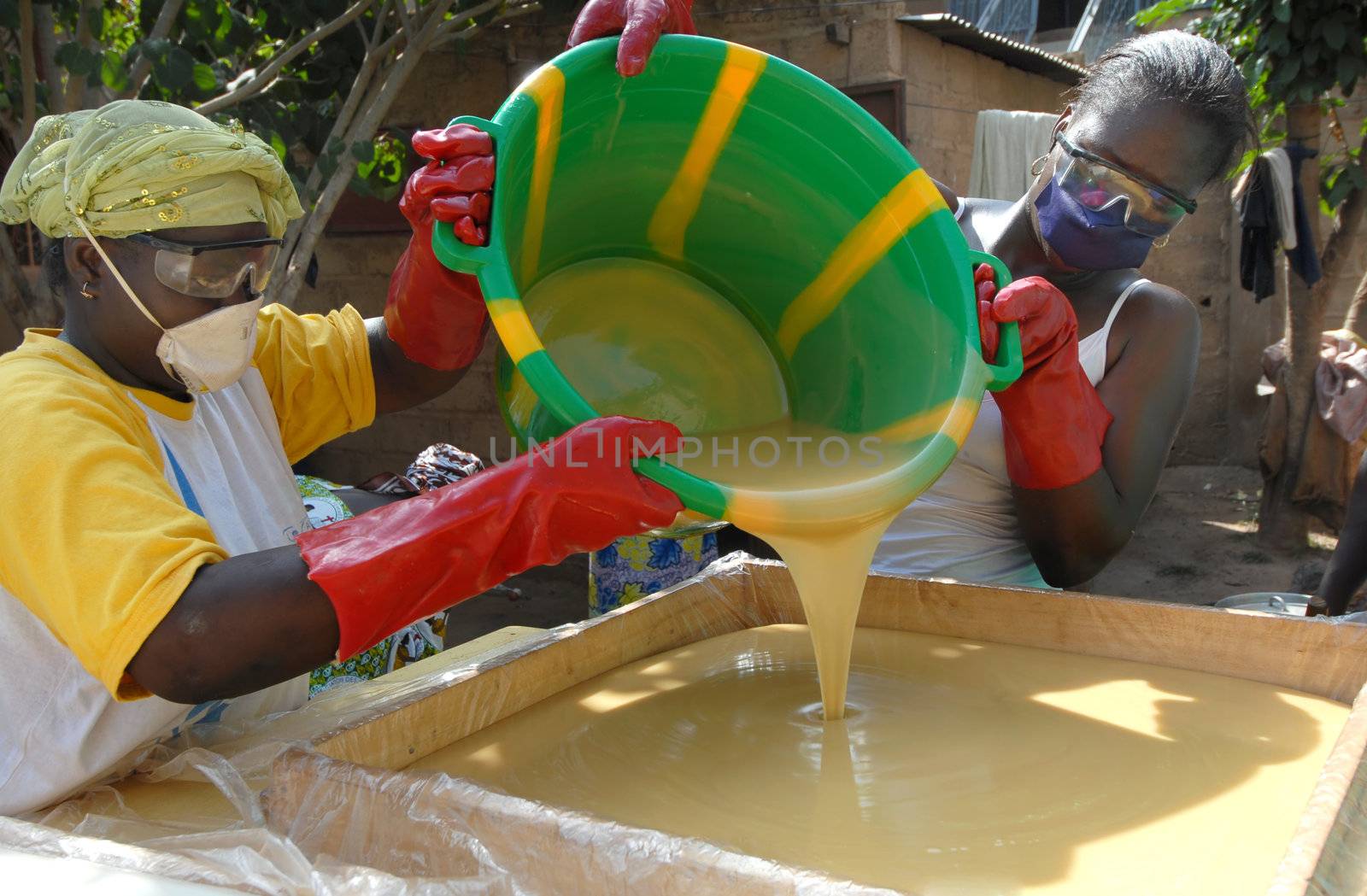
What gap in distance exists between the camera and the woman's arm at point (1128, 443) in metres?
1.76

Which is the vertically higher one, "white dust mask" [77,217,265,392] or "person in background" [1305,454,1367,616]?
"white dust mask" [77,217,265,392]

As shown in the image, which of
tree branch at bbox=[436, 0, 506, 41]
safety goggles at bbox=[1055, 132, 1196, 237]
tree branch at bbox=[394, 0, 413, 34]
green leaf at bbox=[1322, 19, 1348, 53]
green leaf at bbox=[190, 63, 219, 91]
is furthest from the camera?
green leaf at bbox=[1322, 19, 1348, 53]

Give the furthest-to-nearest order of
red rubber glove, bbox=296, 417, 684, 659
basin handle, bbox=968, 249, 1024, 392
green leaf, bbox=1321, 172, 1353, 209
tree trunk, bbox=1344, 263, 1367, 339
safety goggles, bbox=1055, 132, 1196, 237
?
tree trunk, bbox=1344, 263, 1367, 339 < green leaf, bbox=1321, 172, 1353, 209 < safety goggles, bbox=1055, 132, 1196, 237 < basin handle, bbox=968, 249, 1024, 392 < red rubber glove, bbox=296, 417, 684, 659

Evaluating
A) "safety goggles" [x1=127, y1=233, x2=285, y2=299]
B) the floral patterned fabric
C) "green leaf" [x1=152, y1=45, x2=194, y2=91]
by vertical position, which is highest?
"green leaf" [x1=152, y1=45, x2=194, y2=91]

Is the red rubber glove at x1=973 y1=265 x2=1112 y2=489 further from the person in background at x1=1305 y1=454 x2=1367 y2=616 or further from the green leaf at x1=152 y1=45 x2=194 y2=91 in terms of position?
the green leaf at x1=152 y1=45 x2=194 y2=91

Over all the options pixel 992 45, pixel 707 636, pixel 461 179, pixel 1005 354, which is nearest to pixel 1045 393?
pixel 1005 354

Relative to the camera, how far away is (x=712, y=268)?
2004mm

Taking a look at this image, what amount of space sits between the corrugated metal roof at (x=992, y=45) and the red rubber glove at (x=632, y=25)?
3.09m

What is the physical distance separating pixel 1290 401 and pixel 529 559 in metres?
5.11

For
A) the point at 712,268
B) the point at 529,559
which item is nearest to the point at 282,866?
the point at 529,559

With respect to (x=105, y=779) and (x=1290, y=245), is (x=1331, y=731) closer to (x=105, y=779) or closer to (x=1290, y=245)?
(x=105, y=779)

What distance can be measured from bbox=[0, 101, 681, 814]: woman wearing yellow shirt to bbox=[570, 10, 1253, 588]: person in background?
0.61 metres

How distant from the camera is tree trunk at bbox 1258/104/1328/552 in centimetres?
492

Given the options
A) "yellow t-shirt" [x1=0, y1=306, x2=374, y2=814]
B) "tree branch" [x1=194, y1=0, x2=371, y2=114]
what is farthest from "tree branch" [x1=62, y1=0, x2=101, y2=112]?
"yellow t-shirt" [x1=0, y1=306, x2=374, y2=814]
